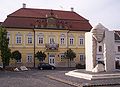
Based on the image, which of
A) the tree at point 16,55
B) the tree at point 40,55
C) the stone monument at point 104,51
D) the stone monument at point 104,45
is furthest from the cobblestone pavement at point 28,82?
the tree at point 40,55

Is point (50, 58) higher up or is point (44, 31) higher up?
point (44, 31)

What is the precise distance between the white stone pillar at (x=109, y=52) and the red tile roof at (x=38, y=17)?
27.9 m

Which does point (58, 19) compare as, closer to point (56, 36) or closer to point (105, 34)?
point (56, 36)

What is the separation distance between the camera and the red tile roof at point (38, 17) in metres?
51.8

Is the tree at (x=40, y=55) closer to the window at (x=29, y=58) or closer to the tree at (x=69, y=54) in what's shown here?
the window at (x=29, y=58)

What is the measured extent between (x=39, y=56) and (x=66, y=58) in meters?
5.23

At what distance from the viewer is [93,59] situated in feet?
86.6

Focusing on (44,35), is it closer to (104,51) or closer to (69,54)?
(69,54)

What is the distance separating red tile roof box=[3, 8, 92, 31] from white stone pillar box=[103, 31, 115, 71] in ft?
91.5

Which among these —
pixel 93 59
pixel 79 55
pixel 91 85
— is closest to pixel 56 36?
pixel 79 55

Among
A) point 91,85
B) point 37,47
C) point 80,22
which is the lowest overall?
point 91,85

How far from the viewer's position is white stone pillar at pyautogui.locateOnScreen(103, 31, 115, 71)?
1014 inches

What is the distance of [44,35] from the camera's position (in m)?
52.9

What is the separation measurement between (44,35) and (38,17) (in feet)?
12.1
